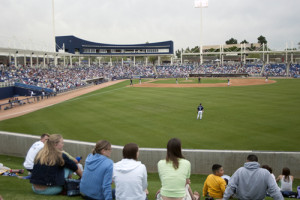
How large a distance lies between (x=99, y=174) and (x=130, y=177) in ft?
2.36

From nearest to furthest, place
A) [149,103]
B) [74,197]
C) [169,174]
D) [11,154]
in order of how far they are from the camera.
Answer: [169,174] → [74,197] → [11,154] → [149,103]

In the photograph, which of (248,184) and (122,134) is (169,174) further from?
(122,134)

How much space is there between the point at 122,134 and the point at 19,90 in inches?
1223

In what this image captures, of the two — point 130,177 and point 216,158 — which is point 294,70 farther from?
point 130,177

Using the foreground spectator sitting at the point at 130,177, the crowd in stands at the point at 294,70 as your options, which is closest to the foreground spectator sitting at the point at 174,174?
the foreground spectator sitting at the point at 130,177

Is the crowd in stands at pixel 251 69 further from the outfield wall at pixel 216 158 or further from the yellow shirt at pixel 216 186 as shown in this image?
the yellow shirt at pixel 216 186

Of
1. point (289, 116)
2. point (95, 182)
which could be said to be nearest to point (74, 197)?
point (95, 182)

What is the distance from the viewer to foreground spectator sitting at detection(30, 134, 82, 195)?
497 cm

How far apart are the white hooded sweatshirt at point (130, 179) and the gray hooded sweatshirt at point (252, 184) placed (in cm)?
179

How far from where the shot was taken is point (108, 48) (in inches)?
3625

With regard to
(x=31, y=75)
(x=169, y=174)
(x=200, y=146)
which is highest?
(x=31, y=75)

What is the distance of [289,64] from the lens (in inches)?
3088

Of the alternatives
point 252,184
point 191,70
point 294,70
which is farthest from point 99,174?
point 294,70

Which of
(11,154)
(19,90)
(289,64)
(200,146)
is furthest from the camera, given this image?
(289,64)
